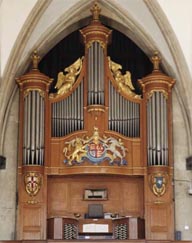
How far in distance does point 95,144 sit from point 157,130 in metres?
1.43

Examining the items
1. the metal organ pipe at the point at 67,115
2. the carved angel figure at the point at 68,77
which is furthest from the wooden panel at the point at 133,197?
the carved angel figure at the point at 68,77

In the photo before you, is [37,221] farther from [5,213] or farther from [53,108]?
[53,108]

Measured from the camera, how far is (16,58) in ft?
58.4

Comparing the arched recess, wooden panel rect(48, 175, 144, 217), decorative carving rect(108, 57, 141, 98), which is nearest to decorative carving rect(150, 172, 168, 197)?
wooden panel rect(48, 175, 144, 217)

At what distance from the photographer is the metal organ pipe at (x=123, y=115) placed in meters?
17.5

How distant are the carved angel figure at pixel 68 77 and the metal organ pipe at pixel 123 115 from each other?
91cm

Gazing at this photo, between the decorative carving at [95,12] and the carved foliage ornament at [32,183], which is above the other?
the decorative carving at [95,12]

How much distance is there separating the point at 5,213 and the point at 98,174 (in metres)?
2.26

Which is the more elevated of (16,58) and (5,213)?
(16,58)

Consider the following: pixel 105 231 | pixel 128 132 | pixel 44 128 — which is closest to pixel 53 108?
pixel 44 128

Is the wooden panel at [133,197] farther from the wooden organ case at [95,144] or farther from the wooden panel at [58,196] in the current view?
the wooden panel at [58,196]

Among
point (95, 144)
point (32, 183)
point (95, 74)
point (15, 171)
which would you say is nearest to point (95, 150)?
point (95, 144)

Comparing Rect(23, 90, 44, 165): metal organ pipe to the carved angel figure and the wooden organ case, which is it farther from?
the carved angel figure

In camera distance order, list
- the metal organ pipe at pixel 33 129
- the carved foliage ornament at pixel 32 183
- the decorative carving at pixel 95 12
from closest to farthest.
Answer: the carved foliage ornament at pixel 32 183
the metal organ pipe at pixel 33 129
the decorative carving at pixel 95 12
